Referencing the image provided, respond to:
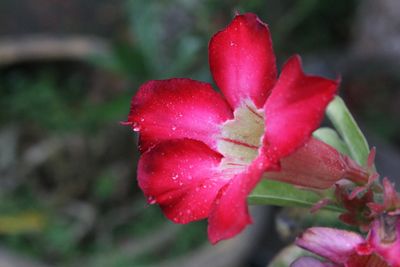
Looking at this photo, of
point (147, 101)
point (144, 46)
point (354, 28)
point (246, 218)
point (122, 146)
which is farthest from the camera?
point (354, 28)

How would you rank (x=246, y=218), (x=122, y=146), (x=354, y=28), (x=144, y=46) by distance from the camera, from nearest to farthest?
(x=246, y=218) → (x=144, y=46) → (x=122, y=146) → (x=354, y=28)

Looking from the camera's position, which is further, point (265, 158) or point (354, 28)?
point (354, 28)

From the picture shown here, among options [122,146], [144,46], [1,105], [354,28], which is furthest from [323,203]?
[354,28]

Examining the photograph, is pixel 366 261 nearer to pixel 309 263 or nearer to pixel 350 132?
pixel 309 263

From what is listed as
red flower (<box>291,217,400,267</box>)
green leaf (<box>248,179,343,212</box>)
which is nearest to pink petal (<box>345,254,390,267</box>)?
red flower (<box>291,217,400,267</box>)

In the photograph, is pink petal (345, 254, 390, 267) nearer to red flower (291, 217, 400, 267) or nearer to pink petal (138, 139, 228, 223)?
red flower (291, 217, 400, 267)

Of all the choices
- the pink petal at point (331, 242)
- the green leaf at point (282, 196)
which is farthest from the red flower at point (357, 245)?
the green leaf at point (282, 196)

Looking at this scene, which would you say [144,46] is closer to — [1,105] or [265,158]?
[1,105]

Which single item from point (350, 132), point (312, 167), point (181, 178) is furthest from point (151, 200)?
point (350, 132)
